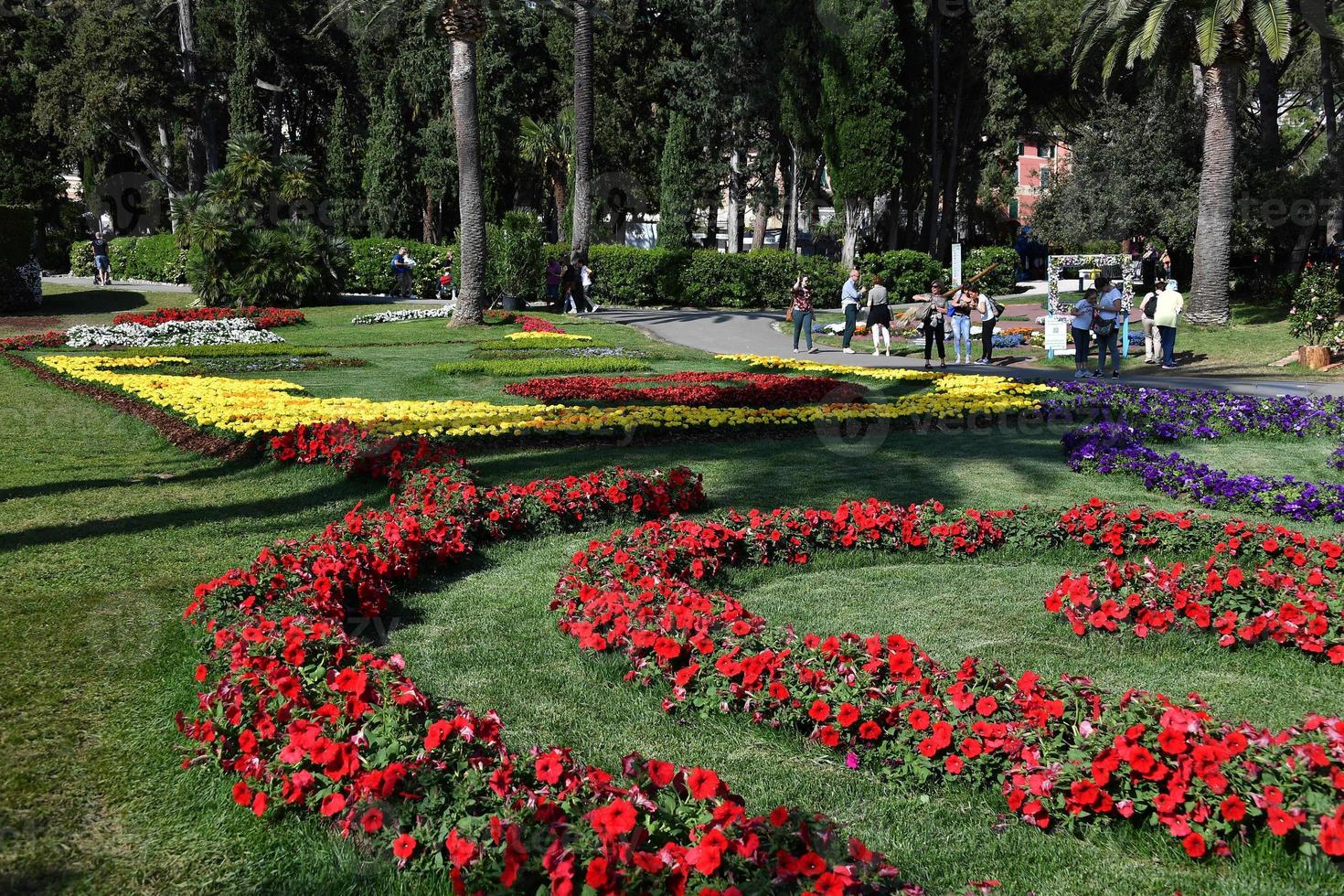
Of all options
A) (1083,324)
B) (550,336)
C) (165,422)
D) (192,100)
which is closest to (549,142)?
(192,100)

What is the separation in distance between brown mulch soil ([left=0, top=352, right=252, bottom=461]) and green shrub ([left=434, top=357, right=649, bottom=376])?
4.31m

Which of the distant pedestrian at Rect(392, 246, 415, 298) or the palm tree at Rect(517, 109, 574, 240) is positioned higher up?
the palm tree at Rect(517, 109, 574, 240)

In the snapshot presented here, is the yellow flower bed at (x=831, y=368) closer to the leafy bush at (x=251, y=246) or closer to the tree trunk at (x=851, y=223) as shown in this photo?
the leafy bush at (x=251, y=246)

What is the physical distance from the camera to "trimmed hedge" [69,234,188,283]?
3622 cm

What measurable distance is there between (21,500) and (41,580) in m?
2.09

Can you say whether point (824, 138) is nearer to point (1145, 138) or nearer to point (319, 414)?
point (1145, 138)

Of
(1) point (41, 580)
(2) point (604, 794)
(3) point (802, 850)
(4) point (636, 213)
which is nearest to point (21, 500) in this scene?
(1) point (41, 580)

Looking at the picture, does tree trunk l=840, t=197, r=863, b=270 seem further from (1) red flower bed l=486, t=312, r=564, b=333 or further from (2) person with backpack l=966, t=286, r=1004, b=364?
(2) person with backpack l=966, t=286, r=1004, b=364

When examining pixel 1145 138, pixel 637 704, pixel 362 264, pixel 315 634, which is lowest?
pixel 637 704

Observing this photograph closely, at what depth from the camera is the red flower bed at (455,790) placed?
269 centimetres

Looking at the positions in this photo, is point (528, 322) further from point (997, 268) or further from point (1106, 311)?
point (997, 268)

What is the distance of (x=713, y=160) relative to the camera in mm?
43156

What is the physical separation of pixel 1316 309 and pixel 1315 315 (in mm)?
96

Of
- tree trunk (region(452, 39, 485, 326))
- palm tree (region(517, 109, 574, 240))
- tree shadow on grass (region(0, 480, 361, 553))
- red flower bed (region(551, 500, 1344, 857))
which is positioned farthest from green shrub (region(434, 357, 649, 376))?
palm tree (region(517, 109, 574, 240))
